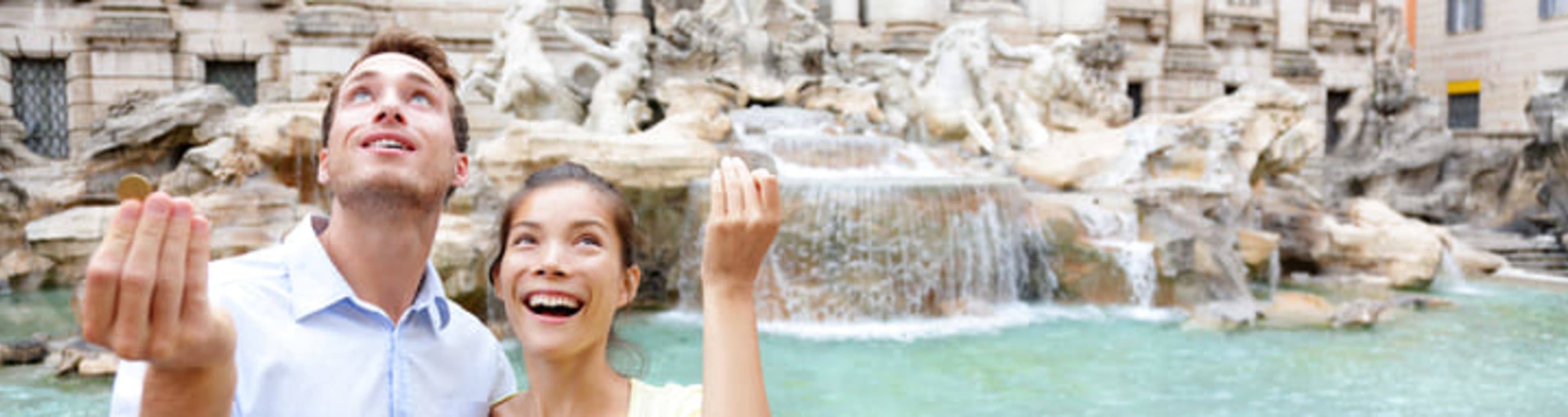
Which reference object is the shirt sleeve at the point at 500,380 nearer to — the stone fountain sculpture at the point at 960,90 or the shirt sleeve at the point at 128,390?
the shirt sleeve at the point at 128,390

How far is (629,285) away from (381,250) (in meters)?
0.35

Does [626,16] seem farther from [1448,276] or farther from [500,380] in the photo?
[500,380]

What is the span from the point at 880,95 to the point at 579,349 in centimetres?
1223

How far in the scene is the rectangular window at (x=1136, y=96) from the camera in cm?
1916

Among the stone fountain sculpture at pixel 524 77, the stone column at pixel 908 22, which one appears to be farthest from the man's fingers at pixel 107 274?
the stone column at pixel 908 22

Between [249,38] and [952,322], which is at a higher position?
[249,38]

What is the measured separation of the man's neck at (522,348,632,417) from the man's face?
28 centimetres

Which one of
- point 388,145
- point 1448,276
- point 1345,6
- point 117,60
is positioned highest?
point 1345,6

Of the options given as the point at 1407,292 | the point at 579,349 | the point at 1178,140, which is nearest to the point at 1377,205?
the point at 1407,292

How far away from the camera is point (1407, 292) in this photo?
1130cm

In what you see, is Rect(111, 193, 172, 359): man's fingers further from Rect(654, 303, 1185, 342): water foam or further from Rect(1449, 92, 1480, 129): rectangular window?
Rect(1449, 92, 1480, 129): rectangular window

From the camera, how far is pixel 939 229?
9.14 metres

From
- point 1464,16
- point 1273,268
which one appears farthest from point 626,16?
point 1464,16

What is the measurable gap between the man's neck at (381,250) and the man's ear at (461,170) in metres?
0.16
